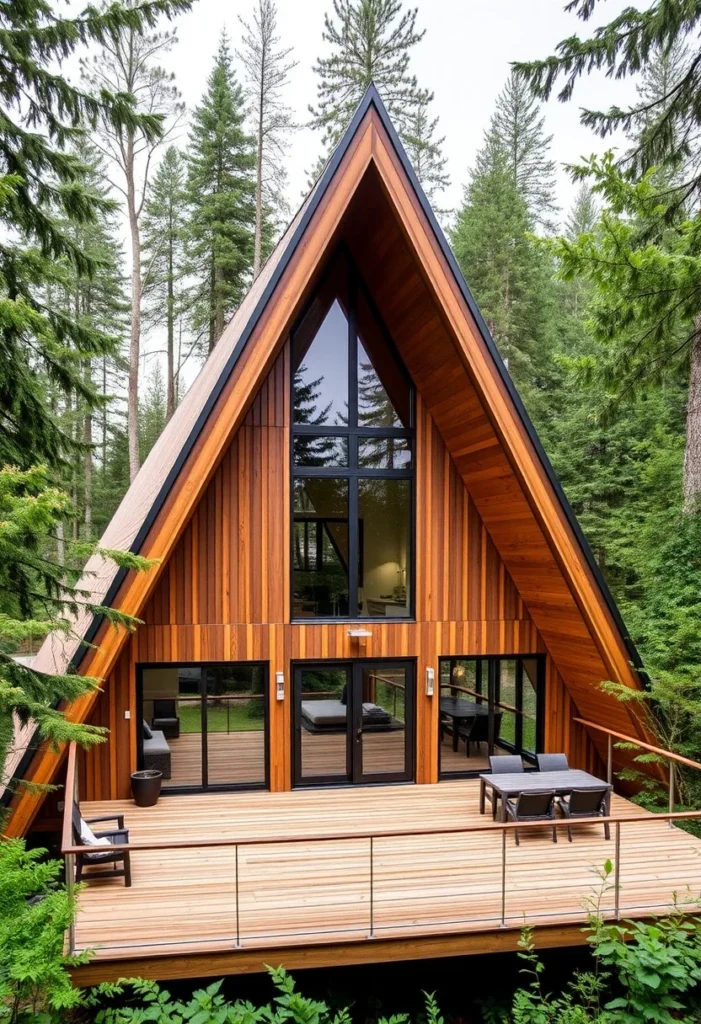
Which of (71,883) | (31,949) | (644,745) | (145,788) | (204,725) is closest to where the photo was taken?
(31,949)

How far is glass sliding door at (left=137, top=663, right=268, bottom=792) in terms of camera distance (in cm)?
930

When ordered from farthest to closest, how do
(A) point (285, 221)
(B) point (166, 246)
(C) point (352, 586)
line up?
(A) point (285, 221) → (B) point (166, 246) → (C) point (352, 586)

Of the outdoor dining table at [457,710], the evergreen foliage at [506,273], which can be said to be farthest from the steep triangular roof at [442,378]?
the evergreen foliage at [506,273]

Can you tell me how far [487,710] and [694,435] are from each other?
560 cm

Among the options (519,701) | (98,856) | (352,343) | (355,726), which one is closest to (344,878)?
(98,856)

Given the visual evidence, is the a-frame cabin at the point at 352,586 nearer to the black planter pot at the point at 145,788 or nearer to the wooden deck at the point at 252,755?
the wooden deck at the point at 252,755

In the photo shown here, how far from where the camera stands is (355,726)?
31.7ft

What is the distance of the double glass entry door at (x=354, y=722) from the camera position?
962 cm

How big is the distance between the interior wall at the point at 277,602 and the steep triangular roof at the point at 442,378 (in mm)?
1055

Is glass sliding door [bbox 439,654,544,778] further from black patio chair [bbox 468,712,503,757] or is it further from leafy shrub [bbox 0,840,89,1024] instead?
leafy shrub [bbox 0,840,89,1024]

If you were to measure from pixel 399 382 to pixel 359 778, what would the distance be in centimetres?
569

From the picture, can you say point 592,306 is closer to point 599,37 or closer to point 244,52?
point 599,37

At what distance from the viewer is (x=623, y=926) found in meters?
6.08

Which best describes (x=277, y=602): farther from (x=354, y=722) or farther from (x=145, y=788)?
(x=145, y=788)
